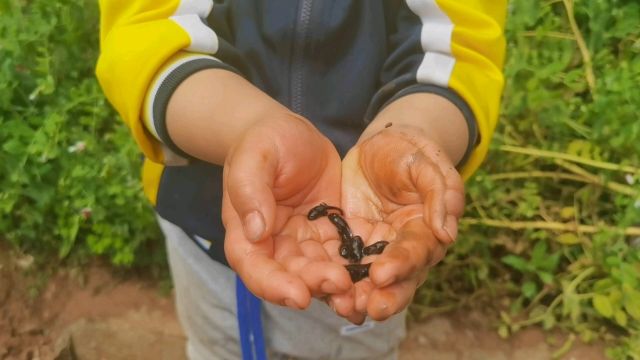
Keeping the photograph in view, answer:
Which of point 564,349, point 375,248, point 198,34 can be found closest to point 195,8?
point 198,34

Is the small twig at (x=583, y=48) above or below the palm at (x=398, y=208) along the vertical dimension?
below

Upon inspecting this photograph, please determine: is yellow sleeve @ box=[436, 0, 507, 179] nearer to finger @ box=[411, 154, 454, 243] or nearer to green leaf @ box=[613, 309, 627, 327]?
finger @ box=[411, 154, 454, 243]

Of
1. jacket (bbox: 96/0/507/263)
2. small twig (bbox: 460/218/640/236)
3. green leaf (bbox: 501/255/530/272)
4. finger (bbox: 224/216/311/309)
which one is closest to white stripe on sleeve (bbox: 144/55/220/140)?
jacket (bbox: 96/0/507/263)

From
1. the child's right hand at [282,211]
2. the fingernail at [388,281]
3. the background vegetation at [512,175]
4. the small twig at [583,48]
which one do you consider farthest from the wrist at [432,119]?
the small twig at [583,48]

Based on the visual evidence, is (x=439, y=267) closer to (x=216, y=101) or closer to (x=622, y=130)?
(x=622, y=130)

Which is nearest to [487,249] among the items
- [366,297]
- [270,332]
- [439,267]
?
[439,267]

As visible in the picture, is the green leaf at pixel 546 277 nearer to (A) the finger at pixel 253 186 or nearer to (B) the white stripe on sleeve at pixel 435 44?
(B) the white stripe on sleeve at pixel 435 44
